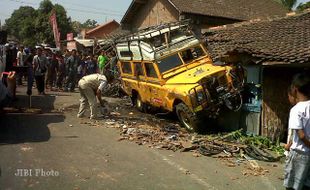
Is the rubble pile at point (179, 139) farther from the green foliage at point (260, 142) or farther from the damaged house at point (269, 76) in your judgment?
the damaged house at point (269, 76)

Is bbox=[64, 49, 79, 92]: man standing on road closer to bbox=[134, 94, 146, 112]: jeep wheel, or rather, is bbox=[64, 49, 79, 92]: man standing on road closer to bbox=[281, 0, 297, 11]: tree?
bbox=[134, 94, 146, 112]: jeep wheel

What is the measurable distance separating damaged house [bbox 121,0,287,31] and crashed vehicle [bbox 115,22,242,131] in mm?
9563

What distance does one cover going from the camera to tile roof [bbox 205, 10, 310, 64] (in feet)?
31.7

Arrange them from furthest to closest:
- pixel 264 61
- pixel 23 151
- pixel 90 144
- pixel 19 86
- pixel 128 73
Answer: pixel 19 86, pixel 128 73, pixel 264 61, pixel 90 144, pixel 23 151

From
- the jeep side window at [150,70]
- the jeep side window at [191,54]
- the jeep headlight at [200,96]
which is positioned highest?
the jeep side window at [191,54]

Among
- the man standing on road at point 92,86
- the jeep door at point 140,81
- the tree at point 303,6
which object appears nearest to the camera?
the man standing on road at point 92,86

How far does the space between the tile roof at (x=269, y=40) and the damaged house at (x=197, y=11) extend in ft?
19.7

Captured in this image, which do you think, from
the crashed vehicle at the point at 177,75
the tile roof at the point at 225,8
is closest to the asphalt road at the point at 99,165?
the crashed vehicle at the point at 177,75

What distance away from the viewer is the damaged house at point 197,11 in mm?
23228

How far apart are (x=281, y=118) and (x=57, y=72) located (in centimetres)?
1208

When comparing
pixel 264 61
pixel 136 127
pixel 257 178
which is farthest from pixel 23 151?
pixel 264 61

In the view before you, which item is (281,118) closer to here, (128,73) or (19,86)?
(128,73)

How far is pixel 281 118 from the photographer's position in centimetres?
1038

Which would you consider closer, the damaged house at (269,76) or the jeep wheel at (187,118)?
the damaged house at (269,76)
